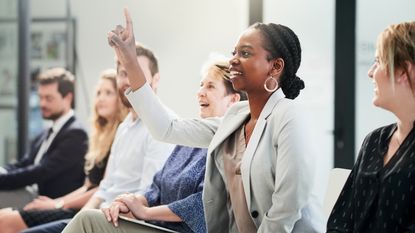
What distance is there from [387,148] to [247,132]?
50 centimetres

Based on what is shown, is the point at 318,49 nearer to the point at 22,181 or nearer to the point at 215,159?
the point at 22,181

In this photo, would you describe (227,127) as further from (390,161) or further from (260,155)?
(390,161)

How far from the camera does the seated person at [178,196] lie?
89.9 inches

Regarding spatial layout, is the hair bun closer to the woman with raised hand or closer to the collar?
the woman with raised hand

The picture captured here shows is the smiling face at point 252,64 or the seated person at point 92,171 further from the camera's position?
the seated person at point 92,171

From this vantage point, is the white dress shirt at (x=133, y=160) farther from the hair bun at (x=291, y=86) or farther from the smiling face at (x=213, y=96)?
the hair bun at (x=291, y=86)

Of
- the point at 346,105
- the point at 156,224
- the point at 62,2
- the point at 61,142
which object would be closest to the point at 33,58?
the point at 62,2

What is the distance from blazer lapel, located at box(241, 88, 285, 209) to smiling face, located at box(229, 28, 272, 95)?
0.06 m

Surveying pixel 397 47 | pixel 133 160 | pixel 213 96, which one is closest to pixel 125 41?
pixel 213 96

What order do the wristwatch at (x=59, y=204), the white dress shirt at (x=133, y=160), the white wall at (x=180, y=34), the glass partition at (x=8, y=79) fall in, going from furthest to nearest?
the glass partition at (x=8, y=79)
the white wall at (x=180, y=34)
the wristwatch at (x=59, y=204)
the white dress shirt at (x=133, y=160)

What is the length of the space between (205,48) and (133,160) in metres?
1.85

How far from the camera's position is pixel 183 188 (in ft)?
7.96

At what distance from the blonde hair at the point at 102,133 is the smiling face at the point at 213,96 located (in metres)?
0.98

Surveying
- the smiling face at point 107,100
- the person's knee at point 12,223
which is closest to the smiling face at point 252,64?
the smiling face at point 107,100
